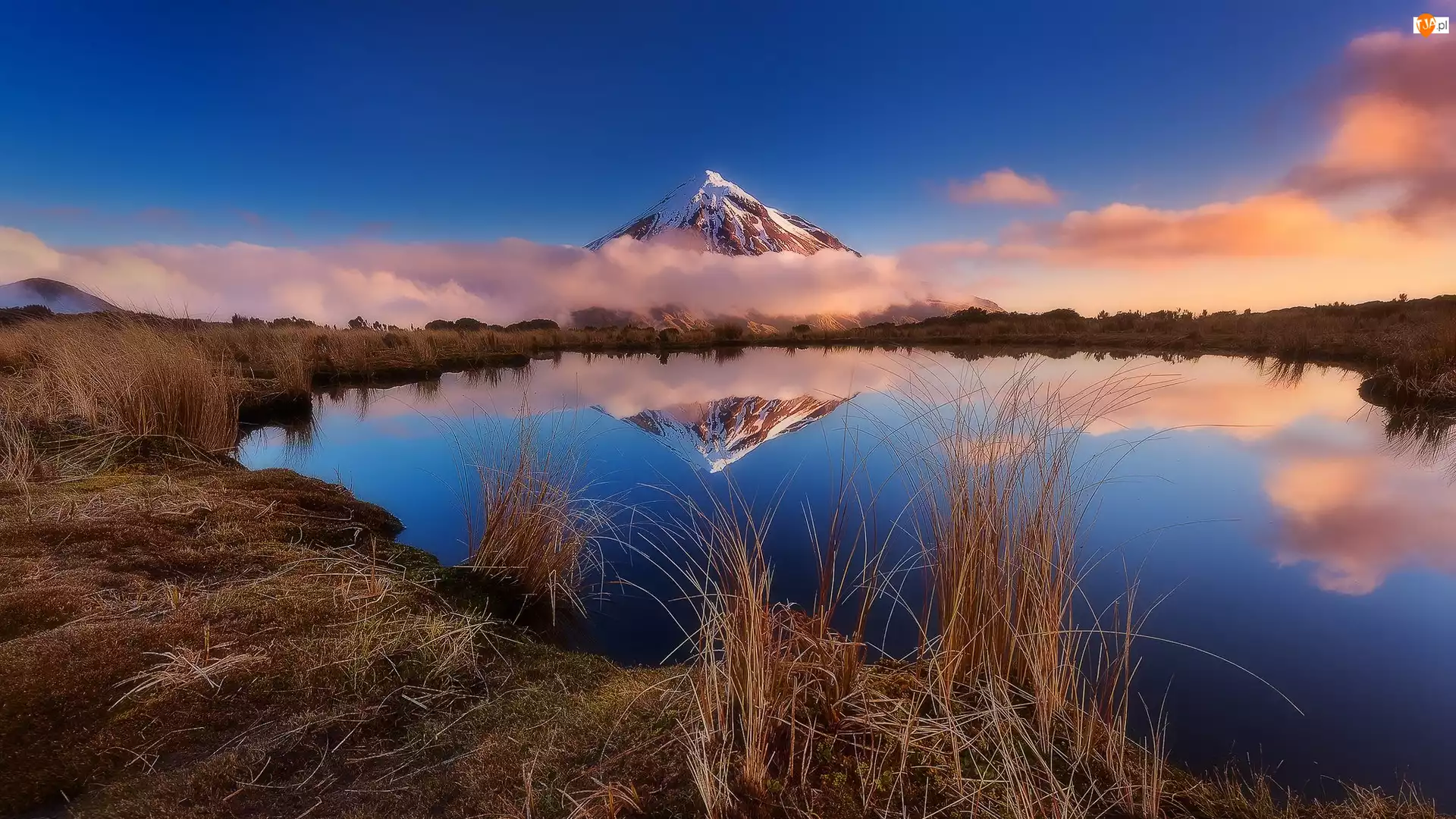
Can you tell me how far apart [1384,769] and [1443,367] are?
11.9 meters

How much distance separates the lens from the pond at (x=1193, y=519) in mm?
2777

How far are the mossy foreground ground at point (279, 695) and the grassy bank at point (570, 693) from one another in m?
0.01

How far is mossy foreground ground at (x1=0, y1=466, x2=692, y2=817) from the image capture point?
1.65 meters

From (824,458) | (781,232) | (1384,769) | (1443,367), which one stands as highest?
(781,232)

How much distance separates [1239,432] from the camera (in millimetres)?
8758

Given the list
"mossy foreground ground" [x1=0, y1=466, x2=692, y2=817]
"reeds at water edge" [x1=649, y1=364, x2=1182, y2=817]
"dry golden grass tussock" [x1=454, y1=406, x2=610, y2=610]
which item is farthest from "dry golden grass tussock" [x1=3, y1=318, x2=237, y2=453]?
"reeds at water edge" [x1=649, y1=364, x2=1182, y2=817]

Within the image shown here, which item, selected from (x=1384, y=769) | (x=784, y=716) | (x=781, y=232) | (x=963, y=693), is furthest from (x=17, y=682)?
(x=781, y=232)

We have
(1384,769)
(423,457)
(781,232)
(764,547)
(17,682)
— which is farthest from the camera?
(781,232)

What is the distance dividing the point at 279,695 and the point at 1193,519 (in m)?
6.89

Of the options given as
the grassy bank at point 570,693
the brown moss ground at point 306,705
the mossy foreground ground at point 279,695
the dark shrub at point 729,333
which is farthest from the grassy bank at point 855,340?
the mossy foreground ground at point 279,695

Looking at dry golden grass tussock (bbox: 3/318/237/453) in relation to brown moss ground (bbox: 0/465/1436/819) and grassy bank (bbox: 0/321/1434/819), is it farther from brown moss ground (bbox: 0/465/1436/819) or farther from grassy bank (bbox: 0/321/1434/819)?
brown moss ground (bbox: 0/465/1436/819)

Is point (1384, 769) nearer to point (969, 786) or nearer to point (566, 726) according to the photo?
point (969, 786)

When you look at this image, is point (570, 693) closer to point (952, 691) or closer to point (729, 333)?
point (952, 691)

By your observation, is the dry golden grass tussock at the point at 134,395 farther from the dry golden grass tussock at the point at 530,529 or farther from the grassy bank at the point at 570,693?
the dry golden grass tussock at the point at 530,529
